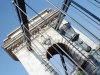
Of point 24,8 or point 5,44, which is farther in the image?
point 5,44

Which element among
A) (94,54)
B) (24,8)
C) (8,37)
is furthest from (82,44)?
(8,37)

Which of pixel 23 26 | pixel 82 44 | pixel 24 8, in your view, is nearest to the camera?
pixel 82 44

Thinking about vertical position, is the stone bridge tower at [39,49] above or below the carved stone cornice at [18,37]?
below

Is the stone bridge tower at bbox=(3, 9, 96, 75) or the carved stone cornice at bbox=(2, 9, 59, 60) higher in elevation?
the carved stone cornice at bbox=(2, 9, 59, 60)

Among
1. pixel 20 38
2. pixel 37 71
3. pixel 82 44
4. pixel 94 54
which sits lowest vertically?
pixel 94 54

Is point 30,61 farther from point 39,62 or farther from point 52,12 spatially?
point 52,12

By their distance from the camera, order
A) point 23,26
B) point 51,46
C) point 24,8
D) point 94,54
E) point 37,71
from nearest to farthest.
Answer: point 94,54 → point 24,8 → point 23,26 → point 37,71 → point 51,46

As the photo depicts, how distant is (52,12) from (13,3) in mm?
4944

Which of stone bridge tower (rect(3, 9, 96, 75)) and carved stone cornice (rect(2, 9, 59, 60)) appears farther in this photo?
carved stone cornice (rect(2, 9, 59, 60))

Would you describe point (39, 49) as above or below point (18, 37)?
below

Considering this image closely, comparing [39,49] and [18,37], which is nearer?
[39,49]

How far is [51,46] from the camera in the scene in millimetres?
10750

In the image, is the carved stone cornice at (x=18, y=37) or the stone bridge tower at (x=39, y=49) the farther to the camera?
the carved stone cornice at (x=18, y=37)

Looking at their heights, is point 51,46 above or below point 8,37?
below
